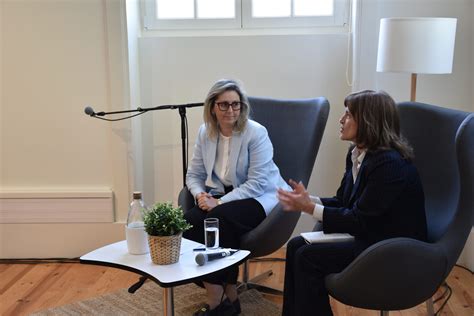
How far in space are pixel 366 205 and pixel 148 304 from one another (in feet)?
4.36

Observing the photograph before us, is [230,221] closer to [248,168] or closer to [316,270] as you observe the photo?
[248,168]

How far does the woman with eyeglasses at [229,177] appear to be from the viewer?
258cm

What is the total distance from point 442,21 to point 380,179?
1.02 m

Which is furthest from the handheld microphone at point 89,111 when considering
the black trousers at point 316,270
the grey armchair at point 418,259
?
the grey armchair at point 418,259

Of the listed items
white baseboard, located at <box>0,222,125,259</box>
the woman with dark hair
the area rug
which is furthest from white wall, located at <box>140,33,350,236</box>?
the woman with dark hair

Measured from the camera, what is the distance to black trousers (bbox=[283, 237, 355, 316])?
2.04 m

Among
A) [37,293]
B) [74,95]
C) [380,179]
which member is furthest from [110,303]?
[380,179]

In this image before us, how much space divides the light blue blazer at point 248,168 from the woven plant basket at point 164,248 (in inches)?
27.1

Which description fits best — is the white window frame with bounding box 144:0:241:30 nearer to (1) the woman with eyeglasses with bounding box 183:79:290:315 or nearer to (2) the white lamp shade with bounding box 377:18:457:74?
(1) the woman with eyeglasses with bounding box 183:79:290:315

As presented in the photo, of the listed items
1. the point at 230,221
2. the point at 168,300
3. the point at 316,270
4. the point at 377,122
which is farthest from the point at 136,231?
the point at 377,122

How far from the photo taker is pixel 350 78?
11.2 feet

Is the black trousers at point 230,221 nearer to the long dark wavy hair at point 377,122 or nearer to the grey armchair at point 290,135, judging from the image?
the grey armchair at point 290,135

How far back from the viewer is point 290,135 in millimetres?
2912

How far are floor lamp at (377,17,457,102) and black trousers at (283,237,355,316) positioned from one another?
1002mm
